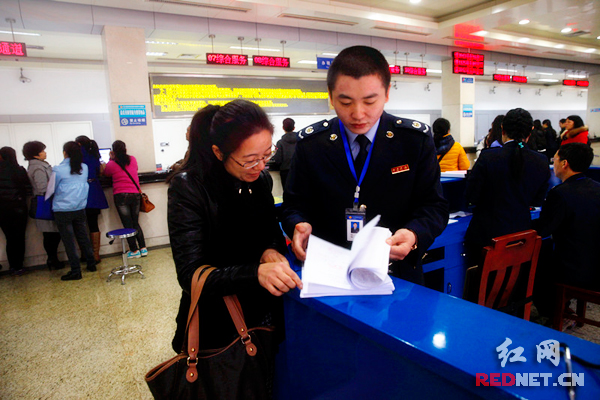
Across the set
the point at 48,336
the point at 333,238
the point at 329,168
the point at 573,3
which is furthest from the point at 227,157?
the point at 573,3

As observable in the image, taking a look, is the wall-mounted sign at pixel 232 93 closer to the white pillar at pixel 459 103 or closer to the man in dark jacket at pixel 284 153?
the man in dark jacket at pixel 284 153

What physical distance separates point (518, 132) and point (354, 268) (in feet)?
6.88

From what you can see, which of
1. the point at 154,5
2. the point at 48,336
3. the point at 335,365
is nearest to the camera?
the point at 335,365

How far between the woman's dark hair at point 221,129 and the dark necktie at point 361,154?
1.09ft

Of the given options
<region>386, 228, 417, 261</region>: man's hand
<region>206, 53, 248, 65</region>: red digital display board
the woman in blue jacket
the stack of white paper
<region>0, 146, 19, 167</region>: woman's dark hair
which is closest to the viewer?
the stack of white paper

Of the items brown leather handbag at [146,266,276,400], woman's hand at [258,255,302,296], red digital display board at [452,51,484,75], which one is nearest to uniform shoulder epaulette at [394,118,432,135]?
woman's hand at [258,255,302,296]

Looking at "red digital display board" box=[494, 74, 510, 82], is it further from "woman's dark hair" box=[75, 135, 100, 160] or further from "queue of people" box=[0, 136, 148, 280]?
"woman's dark hair" box=[75, 135, 100, 160]

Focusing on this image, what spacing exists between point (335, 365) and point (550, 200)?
2188mm

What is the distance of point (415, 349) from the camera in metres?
0.69

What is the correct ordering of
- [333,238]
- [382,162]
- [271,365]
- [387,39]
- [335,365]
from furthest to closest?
[387,39]
[333,238]
[382,162]
[271,365]
[335,365]

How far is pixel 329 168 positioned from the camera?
1.35 metres

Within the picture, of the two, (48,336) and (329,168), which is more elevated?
(329,168)

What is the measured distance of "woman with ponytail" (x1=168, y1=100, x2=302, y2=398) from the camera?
1091 mm

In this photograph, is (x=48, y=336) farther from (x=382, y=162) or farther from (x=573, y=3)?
(x=573, y=3)
